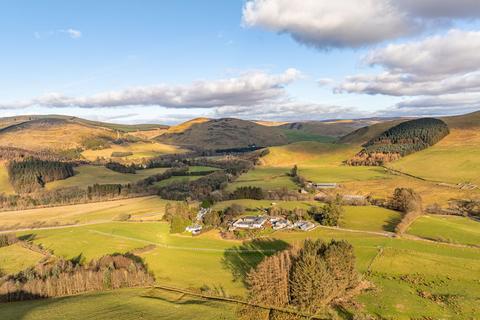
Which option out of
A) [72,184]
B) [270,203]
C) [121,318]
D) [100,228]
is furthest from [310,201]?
[72,184]

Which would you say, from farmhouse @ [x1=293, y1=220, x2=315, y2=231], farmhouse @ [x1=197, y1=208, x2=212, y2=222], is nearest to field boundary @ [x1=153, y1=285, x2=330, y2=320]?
farmhouse @ [x1=293, y1=220, x2=315, y2=231]

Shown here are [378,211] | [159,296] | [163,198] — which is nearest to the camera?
[159,296]

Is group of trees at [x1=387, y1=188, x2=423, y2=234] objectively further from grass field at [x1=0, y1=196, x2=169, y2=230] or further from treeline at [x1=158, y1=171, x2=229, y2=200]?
grass field at [x1=0, y1=196, x2=169, y2=230]

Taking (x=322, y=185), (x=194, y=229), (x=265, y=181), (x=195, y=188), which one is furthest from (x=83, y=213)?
(x=322, y=185)

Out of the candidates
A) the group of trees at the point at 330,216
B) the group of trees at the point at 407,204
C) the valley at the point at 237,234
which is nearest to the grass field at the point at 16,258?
the valley at the point at 237,234

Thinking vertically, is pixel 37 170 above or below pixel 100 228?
above

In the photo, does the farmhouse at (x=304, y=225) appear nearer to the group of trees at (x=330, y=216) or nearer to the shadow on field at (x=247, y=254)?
the group of trees at (x=330, y=216)

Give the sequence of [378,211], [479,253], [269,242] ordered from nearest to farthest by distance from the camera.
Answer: [479,253] < [269,242] < [378,211]

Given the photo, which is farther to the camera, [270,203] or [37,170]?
[37,170]

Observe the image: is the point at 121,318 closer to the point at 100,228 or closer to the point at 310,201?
the point at 100,228
